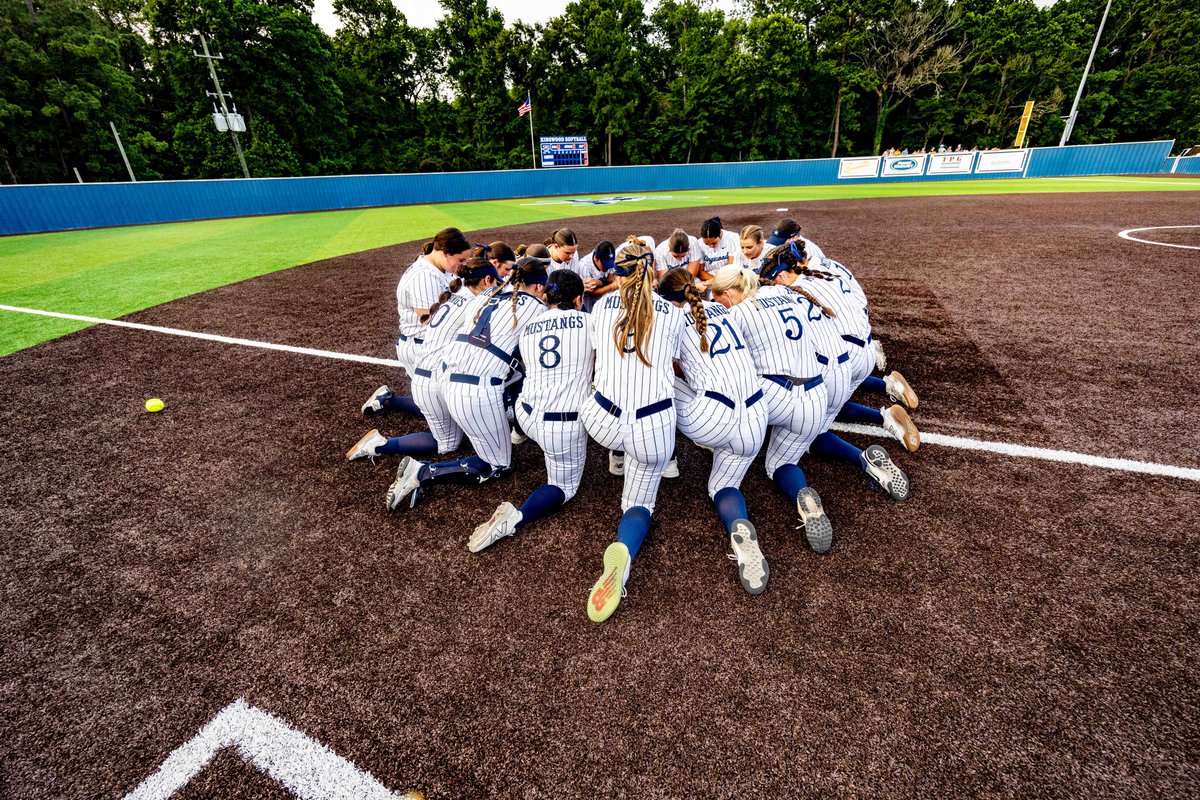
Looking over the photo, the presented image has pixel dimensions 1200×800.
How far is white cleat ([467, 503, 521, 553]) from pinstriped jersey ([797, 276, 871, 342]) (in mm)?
2980

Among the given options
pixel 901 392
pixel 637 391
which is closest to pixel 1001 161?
pixel 901 392

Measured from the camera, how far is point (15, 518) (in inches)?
155

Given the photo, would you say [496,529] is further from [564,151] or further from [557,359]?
[564,151]

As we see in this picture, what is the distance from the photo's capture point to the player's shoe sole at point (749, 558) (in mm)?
2988

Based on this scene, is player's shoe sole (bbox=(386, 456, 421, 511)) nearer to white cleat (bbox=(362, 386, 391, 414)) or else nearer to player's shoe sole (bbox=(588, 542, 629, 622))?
white cleat (bbox=(362, 386, 391, 414))

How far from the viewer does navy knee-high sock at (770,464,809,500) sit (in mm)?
3658

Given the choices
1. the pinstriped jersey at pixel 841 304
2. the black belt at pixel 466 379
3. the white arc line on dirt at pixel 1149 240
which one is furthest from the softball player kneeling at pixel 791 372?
the white arc line on dirt at pixel 1149 240

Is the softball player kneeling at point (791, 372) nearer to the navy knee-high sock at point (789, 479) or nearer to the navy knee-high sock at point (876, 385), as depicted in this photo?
the navy knee-high sock at point (789, 479)

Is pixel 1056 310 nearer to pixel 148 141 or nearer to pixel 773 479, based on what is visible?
pixel 773 479

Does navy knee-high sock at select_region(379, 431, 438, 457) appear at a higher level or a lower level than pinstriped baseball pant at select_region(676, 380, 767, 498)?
lower

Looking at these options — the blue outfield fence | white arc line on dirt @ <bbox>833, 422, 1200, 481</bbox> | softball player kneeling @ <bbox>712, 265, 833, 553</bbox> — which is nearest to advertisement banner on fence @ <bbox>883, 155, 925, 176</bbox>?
the blue outfield fence

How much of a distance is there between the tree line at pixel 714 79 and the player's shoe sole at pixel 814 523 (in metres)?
46.8

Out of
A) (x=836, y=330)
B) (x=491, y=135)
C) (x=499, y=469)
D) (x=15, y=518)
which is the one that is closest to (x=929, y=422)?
(x=836, y=330)

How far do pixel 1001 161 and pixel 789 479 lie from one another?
38.5m
